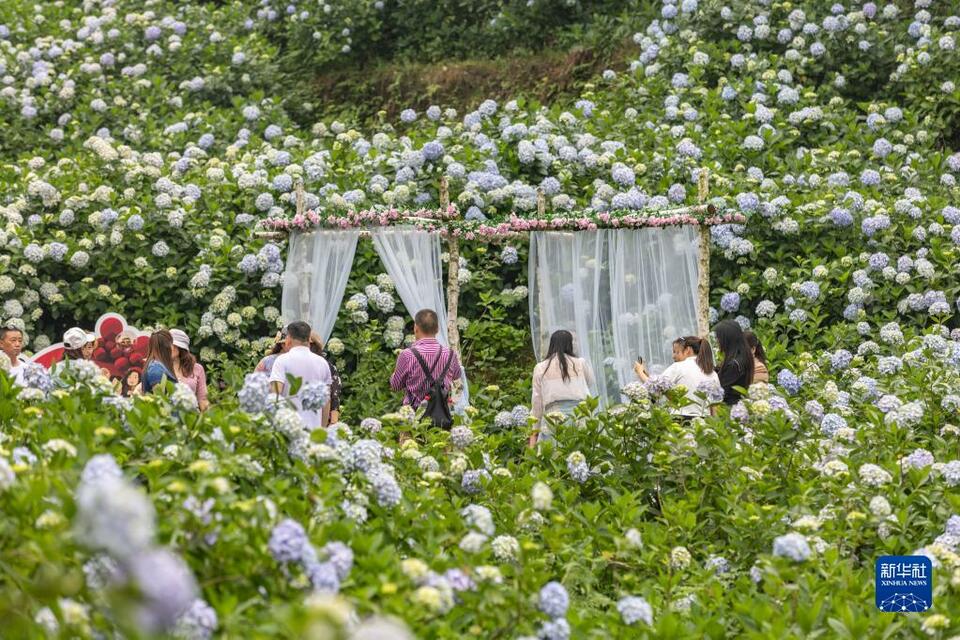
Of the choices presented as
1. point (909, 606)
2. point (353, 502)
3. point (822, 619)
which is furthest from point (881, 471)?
point (353, 502)

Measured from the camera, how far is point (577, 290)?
26.6ft

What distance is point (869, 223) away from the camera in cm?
889

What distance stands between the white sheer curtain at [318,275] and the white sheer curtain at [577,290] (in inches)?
45.8

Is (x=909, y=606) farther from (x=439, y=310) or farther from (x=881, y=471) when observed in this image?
(x=439, y=310)

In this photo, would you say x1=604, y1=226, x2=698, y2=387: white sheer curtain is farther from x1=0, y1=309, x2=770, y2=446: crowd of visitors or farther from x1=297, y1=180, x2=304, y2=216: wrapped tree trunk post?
x1=297, y1=180, x2=304, y2=216: wrapped tree trunk post

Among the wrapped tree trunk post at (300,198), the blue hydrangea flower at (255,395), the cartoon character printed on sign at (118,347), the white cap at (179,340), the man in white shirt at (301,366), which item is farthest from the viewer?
the wrapped tree trunk post at (300,198)

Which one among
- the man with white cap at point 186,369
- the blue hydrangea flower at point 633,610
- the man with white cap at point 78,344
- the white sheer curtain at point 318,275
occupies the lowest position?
the blue hydrangea flower at point 633,610

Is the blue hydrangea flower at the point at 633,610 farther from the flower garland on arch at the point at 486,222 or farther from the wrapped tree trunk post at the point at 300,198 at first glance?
the wrapped tree trunk post at the point at 300,198

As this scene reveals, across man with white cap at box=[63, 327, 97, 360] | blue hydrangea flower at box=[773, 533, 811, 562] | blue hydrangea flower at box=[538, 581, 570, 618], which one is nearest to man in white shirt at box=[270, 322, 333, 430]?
man with white cap at box=[63, 327, 97, 360]

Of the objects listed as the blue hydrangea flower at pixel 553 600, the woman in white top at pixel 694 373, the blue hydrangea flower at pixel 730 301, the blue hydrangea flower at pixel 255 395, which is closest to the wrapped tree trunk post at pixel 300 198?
the blue hydrangea flower at pixel 730 301

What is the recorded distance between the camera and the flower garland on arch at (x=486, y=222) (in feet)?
26.3

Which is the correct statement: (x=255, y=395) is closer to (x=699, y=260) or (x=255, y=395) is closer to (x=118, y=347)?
(x=118, y=347)

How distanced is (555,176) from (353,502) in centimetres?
670

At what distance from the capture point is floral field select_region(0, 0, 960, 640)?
2.91 meters
